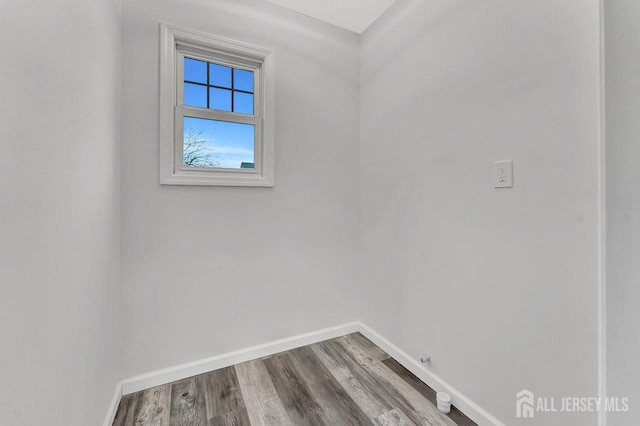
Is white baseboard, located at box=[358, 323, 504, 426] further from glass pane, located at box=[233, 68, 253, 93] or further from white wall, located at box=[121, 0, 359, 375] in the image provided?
glass pane, located at box=[233, 68, 253, 93]

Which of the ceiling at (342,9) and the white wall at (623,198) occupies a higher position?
the ceiling at (342,9)

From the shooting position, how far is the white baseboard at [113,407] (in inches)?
53.9

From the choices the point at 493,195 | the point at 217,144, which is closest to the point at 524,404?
the point at 493,195

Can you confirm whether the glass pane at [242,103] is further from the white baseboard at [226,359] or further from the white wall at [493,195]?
the white baseboard at [226,359]

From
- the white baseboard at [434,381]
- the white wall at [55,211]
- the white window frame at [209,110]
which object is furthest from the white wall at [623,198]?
the white window frame at [209,110]

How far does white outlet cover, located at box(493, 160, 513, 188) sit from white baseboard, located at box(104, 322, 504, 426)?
1152 millimetres

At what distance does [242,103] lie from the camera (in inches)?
79.3

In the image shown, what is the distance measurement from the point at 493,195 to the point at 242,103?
5.65 feet

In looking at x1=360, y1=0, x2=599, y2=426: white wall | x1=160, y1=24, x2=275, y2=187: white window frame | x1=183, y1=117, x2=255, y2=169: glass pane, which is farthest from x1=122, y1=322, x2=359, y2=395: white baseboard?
x1=183, y1=117, x2=255, y2=169: glass pane

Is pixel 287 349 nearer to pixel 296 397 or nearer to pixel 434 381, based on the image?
pixel 296 397

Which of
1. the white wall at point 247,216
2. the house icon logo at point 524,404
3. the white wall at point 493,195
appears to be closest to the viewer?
the white wall at point 493,195

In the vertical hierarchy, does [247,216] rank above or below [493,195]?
below

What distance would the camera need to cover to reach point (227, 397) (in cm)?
161

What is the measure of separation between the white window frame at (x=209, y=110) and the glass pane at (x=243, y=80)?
0.03m
